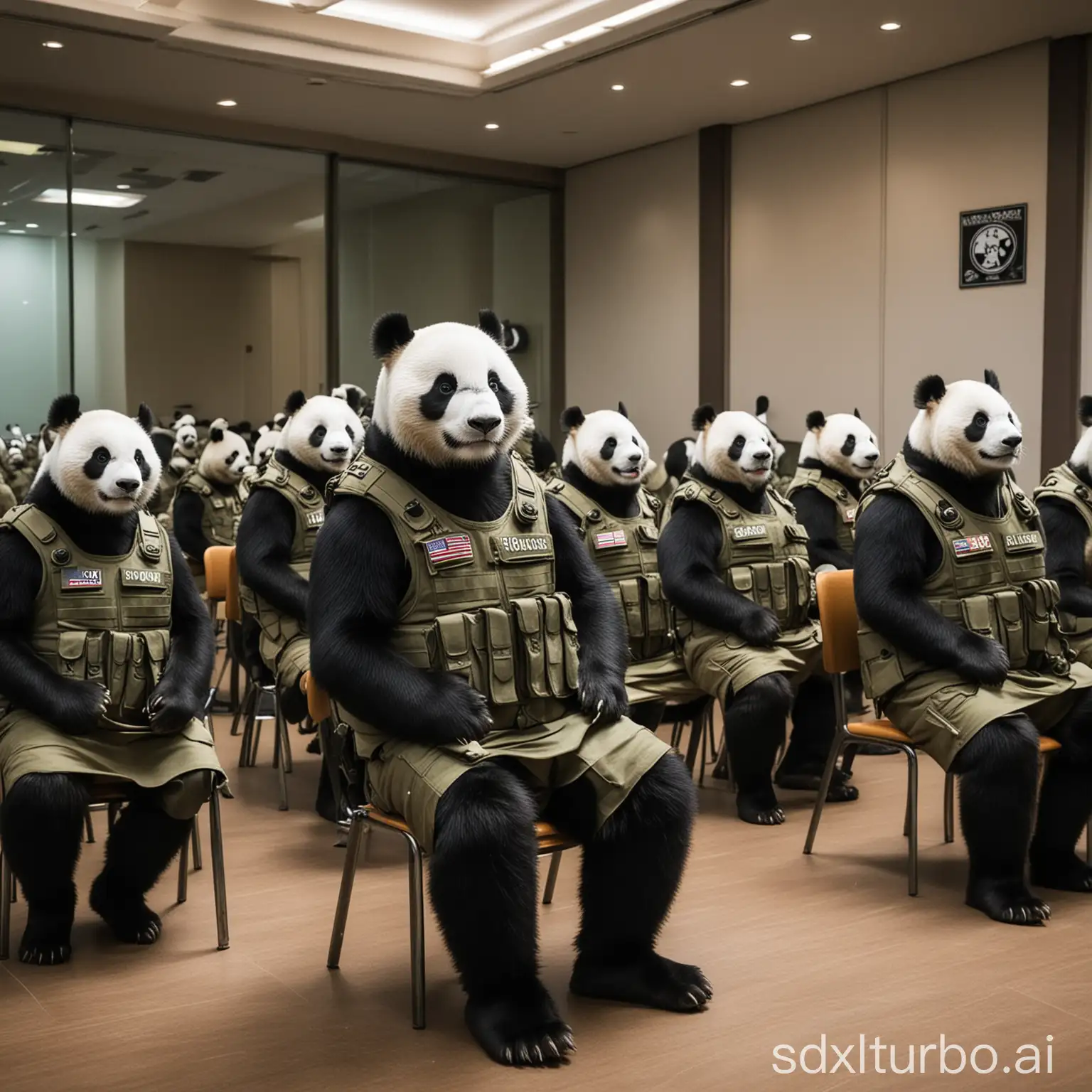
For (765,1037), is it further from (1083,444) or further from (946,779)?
(1083,444)

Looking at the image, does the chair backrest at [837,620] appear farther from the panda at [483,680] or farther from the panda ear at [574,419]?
the panda ear at [574,419]

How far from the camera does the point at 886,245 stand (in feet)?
31.1

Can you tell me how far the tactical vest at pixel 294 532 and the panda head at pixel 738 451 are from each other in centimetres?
152

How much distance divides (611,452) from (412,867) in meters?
2.51

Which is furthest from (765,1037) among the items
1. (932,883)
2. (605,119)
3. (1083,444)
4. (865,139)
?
(605,119)

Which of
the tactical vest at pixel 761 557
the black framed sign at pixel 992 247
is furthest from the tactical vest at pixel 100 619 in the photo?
the black framed sign at pixel 992 247

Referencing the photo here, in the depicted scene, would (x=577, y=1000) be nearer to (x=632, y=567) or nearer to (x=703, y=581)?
(x=703, y=581)

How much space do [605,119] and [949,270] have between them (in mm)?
2998

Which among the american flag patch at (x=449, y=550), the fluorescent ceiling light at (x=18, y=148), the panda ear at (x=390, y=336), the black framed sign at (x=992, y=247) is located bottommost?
the american flag patch at (x=449, y=550)

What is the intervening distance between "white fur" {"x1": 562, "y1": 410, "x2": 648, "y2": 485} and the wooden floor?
1.54 m

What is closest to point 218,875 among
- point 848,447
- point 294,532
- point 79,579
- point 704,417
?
point 79,579

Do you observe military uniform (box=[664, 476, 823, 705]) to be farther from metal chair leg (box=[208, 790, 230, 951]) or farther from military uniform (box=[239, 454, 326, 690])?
metal chair leg (box=[208, 790, 230, 951])

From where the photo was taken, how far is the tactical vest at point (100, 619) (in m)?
3.52

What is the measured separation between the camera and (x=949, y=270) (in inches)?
355
